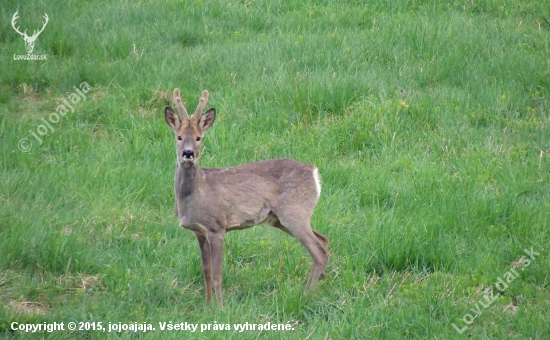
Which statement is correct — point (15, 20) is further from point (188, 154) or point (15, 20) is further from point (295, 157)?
point (188, 154)

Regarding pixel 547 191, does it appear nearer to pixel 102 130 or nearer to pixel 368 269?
pixel 368 269

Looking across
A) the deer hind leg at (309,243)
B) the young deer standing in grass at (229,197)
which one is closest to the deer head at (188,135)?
the young deer standing in grass at (229,197)

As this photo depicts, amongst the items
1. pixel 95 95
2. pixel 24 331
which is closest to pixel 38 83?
pixel 95 95

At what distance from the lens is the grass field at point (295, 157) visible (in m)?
6.47

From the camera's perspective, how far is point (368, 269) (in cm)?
713

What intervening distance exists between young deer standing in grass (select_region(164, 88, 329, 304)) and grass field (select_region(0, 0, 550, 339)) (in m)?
0.33

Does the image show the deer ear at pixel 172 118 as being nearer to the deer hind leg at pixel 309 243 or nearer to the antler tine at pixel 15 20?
the deer hind leg at pixel 309 243

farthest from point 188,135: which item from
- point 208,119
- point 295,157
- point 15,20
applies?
point 15,20
